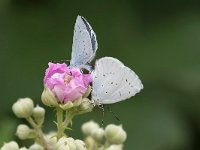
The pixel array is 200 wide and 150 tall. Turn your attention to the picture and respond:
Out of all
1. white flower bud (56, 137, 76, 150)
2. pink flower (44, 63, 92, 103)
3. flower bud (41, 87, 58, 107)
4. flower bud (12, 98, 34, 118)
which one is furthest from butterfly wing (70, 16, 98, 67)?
flower bud (12, 98, 34, 118)

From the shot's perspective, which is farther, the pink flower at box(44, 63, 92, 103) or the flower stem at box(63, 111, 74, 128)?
the flower stem at box(63, 111, 74, 128)

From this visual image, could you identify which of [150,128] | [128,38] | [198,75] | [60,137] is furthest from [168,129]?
[60,137]

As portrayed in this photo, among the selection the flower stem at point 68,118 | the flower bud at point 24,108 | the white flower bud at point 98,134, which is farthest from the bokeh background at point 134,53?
the flower stem at point 68,118

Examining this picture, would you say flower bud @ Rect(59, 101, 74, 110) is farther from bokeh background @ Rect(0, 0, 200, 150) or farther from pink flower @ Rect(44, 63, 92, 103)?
bokeh background @ Rect(0, 0, 200, 150)

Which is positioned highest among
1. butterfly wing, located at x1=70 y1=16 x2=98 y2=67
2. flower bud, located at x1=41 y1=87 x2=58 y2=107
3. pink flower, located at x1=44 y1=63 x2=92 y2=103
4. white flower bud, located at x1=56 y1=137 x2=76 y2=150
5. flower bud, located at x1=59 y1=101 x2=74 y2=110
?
butterfly wing, located at x1=70 y1=16 x2=98 y2=67

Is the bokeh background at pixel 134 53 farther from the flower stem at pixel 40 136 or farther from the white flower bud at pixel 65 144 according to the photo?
the white flower bud at pixel 65 144

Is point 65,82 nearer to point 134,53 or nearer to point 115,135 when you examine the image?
point 115,135
